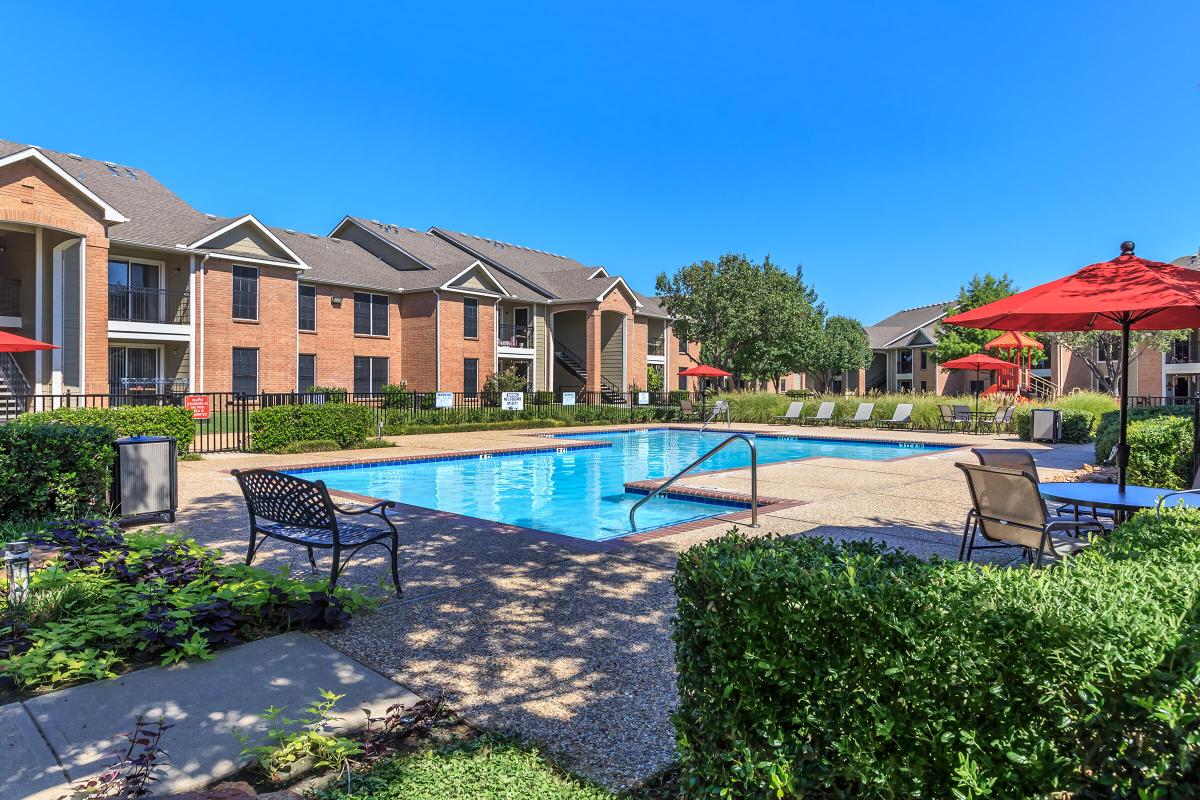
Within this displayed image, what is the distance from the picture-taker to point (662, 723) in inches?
128

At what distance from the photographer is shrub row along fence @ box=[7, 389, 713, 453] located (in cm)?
1609

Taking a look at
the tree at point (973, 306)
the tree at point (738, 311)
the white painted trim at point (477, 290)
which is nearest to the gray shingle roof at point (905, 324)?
A: the tree at point (973, 306)

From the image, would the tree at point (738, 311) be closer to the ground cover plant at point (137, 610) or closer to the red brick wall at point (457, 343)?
the red brick wall at point (457, 343)

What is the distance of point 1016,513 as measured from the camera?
5199mm

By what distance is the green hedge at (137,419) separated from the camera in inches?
496

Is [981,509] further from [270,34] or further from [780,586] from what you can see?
[270,34]

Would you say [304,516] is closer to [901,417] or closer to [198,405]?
[198,405]

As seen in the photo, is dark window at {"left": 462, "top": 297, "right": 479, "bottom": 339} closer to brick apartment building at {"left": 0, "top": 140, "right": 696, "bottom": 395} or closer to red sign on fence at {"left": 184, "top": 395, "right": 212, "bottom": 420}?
brick apartment building at {"left": 0, "top": 140, "right": 696, "bottom": 395}

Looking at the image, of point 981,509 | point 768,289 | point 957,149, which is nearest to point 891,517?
point 981,509

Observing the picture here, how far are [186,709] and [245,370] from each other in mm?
24598

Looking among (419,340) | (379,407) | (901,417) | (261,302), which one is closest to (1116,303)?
(379,407)

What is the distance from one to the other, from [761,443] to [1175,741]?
21.4 metres

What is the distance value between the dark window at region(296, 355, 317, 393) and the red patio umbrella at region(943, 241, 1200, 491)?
86.6 ft

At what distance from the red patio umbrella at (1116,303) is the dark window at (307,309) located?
1044 inches
